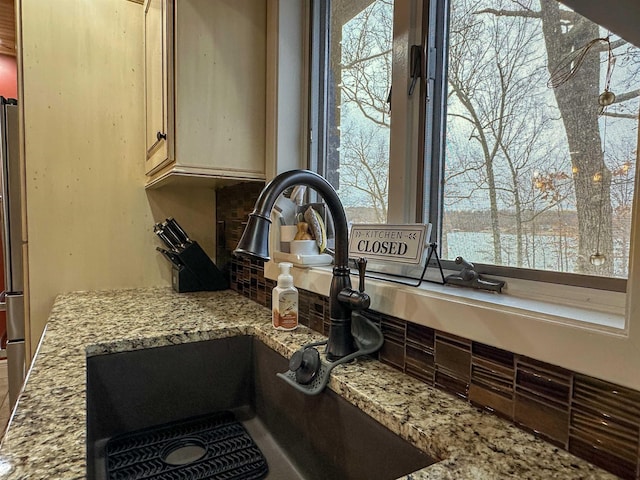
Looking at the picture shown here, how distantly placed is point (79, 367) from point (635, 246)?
1.00m

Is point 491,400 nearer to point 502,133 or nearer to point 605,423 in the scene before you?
point 605,423

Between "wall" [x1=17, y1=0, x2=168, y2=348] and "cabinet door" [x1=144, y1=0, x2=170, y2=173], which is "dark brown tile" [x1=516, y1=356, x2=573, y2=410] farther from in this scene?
"wall" [x1=17, y1=0, x2=168, y2=348]

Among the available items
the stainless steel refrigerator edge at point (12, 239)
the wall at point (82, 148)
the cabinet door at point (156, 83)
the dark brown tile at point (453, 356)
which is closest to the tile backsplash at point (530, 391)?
the dark brown tile at point (453, 356)

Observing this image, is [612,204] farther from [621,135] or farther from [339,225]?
[339,225]

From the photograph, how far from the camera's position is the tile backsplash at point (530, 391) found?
18.9 inches

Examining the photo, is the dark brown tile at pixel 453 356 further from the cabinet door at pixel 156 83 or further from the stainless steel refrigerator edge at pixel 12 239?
the stainless steel refrigerator edge at pixel 12 239

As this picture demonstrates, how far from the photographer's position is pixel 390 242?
856 millimetres

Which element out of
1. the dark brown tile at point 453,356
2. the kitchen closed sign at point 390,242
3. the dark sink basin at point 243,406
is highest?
the kitchen closed sign at point 390,242

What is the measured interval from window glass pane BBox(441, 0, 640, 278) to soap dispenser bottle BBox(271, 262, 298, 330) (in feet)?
1.34

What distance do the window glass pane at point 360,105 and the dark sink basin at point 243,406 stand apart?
1.73ft

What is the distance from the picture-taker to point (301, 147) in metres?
1.36

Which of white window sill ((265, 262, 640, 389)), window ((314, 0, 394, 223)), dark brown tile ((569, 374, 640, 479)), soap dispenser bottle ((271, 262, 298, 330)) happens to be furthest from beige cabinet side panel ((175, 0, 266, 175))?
dark brown tile ((569, 374, 640, 479))

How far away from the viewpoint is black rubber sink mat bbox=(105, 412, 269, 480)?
33.0 inches

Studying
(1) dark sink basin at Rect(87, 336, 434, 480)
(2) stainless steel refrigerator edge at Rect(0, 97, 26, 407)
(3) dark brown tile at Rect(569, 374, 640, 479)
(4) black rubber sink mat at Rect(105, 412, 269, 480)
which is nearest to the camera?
(3) dark brown tile at Rect(569, 374, 640, 479)
